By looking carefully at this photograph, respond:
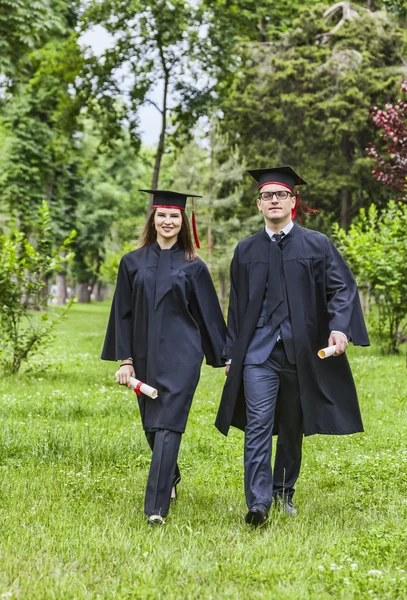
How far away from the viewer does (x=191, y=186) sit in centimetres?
3331

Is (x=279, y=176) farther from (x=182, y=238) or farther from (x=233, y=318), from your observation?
(x=233, y=318)

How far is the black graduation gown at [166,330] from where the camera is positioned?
223 inches

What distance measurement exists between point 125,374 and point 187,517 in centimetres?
103

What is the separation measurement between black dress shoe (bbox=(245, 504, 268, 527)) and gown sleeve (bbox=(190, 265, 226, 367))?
1.05m

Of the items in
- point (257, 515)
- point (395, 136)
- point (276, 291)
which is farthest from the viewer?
point (395, 136)

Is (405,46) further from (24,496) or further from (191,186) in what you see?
(24,496)

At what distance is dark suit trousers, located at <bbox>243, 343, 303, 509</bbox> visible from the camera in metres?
5.43

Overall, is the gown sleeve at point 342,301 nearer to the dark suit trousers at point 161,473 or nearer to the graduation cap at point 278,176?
the graduation cap at point 278,176

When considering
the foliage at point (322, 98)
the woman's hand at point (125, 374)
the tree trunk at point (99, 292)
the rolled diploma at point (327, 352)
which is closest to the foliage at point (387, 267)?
the woman's hand at point (125, 374)

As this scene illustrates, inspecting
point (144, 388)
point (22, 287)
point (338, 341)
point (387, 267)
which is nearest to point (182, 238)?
point (144, 388)

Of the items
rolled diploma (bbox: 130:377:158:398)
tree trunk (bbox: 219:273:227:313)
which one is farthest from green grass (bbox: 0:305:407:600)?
tree trunk (bbox: 219:273:227:313)

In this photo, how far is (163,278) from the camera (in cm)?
580

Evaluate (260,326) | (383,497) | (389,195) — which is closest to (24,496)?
(260,326)

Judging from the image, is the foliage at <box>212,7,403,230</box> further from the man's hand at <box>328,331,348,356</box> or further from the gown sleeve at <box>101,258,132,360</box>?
the man's hand at <box>328,331,348,356</box>
